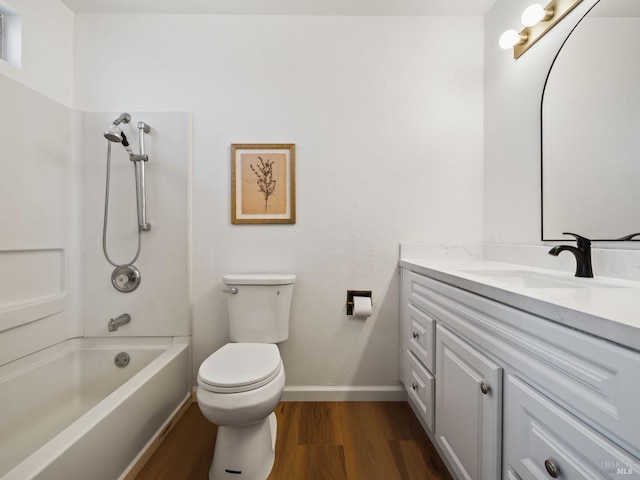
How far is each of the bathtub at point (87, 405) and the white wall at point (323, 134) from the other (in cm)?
31

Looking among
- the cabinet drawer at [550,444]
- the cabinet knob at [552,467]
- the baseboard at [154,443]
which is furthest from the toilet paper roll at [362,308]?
the baseboard at [154,443]

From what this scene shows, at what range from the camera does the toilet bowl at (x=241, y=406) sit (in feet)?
3.39

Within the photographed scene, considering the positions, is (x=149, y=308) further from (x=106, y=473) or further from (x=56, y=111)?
(x=56, y=111)

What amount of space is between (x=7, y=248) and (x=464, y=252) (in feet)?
7.84

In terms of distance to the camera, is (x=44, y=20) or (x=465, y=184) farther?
(x=465, y=184)

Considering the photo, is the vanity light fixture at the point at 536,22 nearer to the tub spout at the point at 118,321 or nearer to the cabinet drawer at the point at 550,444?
the cabinet drawer at the point at 550,444

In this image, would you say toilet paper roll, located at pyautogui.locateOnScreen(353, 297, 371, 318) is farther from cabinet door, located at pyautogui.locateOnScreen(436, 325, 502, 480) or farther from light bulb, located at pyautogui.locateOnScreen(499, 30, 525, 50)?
light bulb, located at pyautogui.locateOnScreen(499, 30, 525, 50)

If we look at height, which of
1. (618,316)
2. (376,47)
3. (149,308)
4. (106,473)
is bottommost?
(106,473)

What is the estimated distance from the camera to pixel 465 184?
5.57 ft

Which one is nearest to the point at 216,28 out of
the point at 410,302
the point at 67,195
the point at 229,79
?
the point at 229,79

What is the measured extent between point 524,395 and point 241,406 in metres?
0.91

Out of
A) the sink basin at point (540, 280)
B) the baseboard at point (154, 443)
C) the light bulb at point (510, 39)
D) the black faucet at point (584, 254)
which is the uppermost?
the light bulb at point (510, 39)

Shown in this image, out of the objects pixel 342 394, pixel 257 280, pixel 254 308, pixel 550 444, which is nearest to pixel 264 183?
pixel 257 280

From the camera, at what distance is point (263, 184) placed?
5.50 feet
